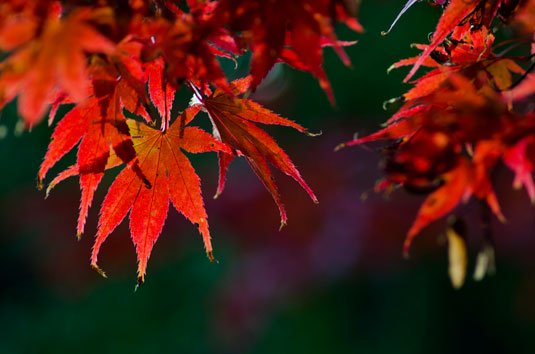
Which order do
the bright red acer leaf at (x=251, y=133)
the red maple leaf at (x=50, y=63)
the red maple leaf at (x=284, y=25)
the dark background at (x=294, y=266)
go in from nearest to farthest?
the red maple leaf at (x=50, y=63)
the red maple leaf at (x=284, y=25)
the bright red acer leaf at (x=251, y=133)
the dark background at (x=294, y=266)

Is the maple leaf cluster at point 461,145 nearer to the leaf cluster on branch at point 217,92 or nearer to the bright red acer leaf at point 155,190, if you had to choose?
the leaf cluster on branch at point 217,92

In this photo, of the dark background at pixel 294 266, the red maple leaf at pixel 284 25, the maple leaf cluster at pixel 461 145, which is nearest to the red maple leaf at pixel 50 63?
the red maple leaf at pixel 284 25

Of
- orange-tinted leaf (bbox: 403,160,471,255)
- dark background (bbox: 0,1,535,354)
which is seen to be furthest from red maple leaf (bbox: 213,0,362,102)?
dark background (bbox: 0,1,535,354)

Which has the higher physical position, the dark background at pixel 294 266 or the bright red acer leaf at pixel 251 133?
the bright red acer leaf at pixel 251 133

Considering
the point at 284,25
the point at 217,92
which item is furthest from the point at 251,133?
the point at 284,25

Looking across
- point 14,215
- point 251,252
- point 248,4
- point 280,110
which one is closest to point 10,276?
point 14,215

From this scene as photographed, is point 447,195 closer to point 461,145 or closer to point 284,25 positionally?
point 461,145

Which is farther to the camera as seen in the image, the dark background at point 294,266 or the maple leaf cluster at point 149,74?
the dark background at point 294,266

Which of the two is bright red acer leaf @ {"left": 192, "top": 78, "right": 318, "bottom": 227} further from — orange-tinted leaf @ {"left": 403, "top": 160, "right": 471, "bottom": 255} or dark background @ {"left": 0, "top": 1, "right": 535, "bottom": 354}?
dark background @ {"left": 0, "top": 1, "right": 535, "bottom": 354}
